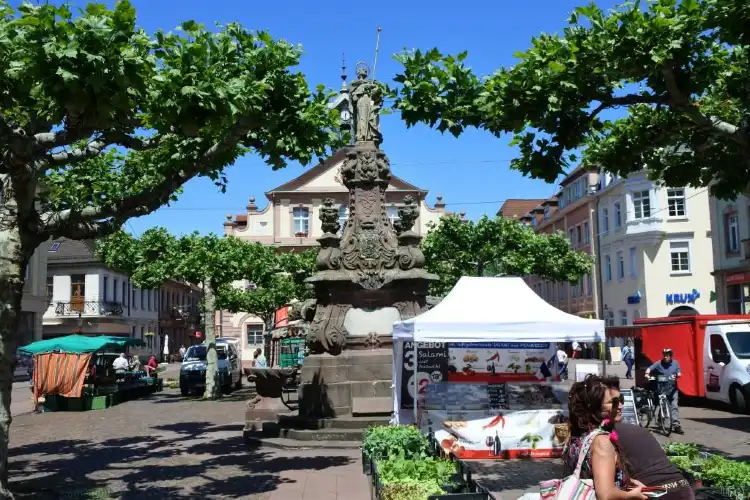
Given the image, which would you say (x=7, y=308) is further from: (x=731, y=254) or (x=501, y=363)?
(x=731, y=254)

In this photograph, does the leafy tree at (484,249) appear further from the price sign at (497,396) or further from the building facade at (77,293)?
the building facade at (77,293)

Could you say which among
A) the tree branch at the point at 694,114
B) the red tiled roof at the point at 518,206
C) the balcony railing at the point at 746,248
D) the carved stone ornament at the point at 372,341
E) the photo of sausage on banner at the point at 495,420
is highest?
the red tiled roof at the point at 518,206

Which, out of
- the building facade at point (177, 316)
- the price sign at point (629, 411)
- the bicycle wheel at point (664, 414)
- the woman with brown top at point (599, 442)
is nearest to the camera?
the woman with brown top at point (599, 442)

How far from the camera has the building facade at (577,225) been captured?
177ft

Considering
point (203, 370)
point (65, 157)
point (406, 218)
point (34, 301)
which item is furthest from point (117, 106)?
point (34, 301)

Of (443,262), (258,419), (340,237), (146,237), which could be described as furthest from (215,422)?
(443,262)

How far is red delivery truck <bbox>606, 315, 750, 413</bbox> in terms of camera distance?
18109mm

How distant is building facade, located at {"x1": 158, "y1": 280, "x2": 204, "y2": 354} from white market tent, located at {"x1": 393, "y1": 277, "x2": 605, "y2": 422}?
6407cm

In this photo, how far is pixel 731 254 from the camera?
119 ft

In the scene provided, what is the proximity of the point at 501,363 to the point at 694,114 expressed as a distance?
585 cm

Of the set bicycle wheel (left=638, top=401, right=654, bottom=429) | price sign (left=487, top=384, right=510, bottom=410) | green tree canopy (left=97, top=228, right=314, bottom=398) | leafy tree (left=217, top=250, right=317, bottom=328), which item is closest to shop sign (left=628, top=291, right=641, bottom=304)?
leafy tree (left=217, top=250, right=317, bottom=328)

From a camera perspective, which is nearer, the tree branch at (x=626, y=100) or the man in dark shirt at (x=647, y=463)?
the man in dark shirt at (x=647, y=463)

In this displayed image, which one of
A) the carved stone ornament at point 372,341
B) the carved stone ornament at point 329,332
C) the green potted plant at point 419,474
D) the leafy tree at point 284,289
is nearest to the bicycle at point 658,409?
the carved stone ornament at point 372,341

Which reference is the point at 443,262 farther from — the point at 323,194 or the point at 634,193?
the point at 323,194
